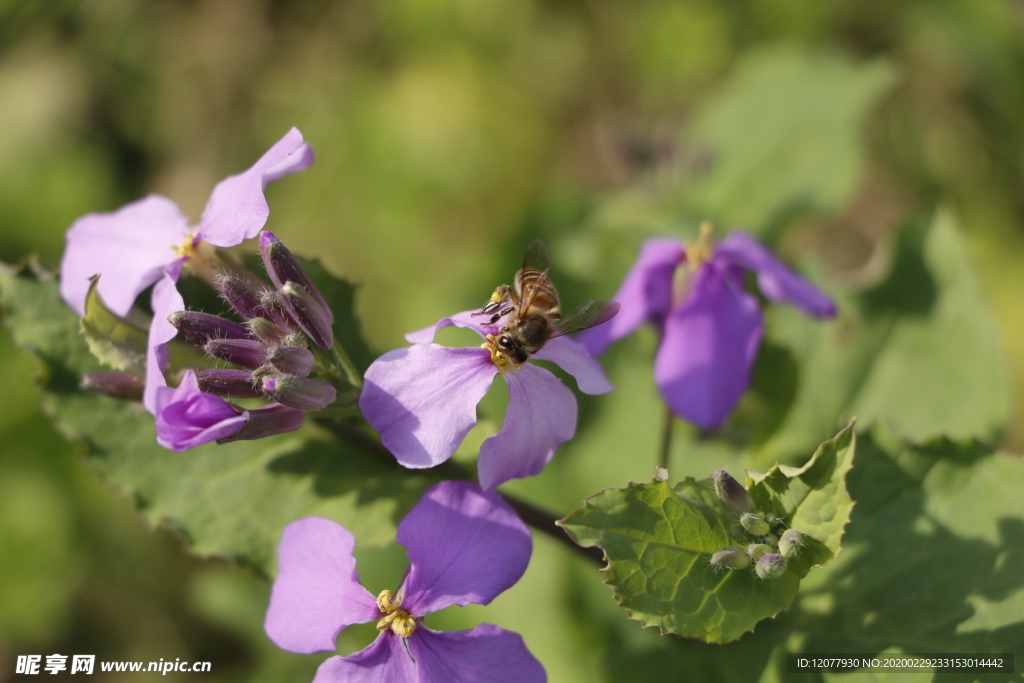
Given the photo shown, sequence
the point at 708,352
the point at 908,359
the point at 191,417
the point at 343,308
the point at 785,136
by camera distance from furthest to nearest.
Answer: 1. the point at 785,136
2. the point at 908,359
3. the point at 708,352
4. the point at 343,308
5. the point at 191,417

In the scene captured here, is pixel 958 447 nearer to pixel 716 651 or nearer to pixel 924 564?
pixel 924 564

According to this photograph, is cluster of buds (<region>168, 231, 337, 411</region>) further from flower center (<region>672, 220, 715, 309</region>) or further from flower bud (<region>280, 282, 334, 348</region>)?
flower center (<region>672, 220, 715, 309</region>)

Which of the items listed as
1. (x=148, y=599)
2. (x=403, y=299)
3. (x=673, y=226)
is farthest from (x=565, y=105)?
(x=148, y=599)

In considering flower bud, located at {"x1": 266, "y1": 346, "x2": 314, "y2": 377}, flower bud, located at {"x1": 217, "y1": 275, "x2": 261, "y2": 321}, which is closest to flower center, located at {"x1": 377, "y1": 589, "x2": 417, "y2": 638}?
flower bud, located at {"x1": 266, "y1": 346, "x2": 314, "y2": 377}

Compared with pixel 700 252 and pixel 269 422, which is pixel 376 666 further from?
pixel 700 252

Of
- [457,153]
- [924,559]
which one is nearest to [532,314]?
[924,559]

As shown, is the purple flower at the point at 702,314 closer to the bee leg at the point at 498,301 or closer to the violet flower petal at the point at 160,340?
the bee leg at the point at 498,301
